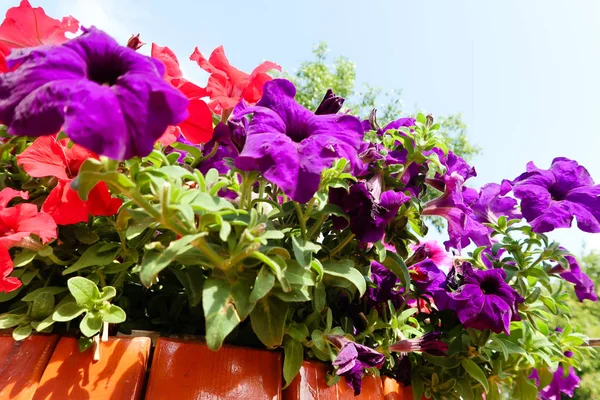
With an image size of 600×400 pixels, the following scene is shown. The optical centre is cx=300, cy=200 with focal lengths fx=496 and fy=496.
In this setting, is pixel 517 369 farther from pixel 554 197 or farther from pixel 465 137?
pixel 465 137

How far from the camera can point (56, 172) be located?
0.67m

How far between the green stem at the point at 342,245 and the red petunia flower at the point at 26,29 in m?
0.53

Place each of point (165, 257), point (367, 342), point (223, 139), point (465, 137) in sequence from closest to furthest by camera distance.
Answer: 1. point (165, 257)
2. point (223, 139)
3. point (367, 342)
4. point (465, 137)

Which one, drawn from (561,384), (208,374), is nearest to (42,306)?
(208,374)

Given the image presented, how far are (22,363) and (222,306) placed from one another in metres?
0.30

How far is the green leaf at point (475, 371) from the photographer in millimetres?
875

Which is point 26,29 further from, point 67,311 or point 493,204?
point 493,204

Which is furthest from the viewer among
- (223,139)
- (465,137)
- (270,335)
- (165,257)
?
(465,137)

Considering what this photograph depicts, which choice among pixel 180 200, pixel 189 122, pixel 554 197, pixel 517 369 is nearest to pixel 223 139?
pixel 189 122

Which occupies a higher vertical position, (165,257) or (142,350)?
(165,257)

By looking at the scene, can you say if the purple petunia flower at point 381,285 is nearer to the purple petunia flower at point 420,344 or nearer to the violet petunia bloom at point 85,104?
the purple petunia flower at point 420,344

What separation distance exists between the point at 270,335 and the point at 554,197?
612 millimetres

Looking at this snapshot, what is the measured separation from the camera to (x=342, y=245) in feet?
2.45

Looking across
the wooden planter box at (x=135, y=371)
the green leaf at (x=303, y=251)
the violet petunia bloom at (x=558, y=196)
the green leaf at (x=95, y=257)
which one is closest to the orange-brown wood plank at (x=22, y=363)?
the wooden planter box at (x=135, y=371)
